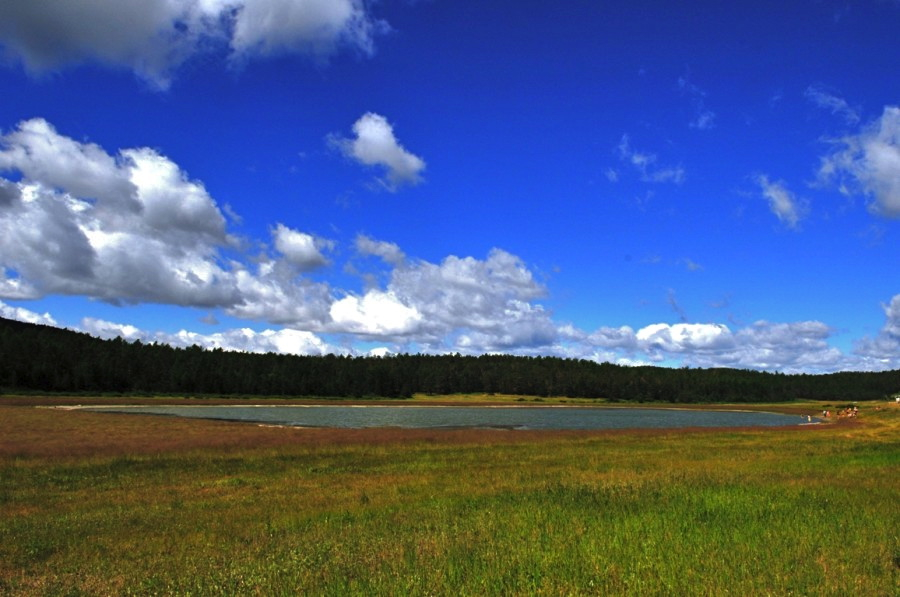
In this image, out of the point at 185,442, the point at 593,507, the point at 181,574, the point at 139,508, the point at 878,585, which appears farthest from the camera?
the point at 185,442

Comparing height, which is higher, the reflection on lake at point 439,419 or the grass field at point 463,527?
the grass field at point 463,527

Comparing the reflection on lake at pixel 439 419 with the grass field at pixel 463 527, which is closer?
the grass field at pixel 463 527

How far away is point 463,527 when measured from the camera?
42.2 ft

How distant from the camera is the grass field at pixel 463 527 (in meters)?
8.87

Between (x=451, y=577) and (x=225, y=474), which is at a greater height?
(x=451, y=577)

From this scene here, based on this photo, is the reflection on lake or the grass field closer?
the grass field

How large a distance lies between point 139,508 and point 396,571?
1328 cm

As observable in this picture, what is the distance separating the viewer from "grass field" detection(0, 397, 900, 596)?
8867mm

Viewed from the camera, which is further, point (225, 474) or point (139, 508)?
point (225, 474)

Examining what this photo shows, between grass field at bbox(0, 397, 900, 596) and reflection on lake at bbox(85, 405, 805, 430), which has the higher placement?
grass field at bbox(0, 397, 900, 596)

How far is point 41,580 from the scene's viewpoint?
10.7 m

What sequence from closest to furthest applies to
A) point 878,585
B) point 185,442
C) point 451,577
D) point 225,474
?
point 878,585
point 451,577
point 225,474
point 185,442

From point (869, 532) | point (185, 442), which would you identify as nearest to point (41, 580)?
point (869, 532)

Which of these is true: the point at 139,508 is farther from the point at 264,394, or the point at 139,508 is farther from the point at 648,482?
the point at 264,394
